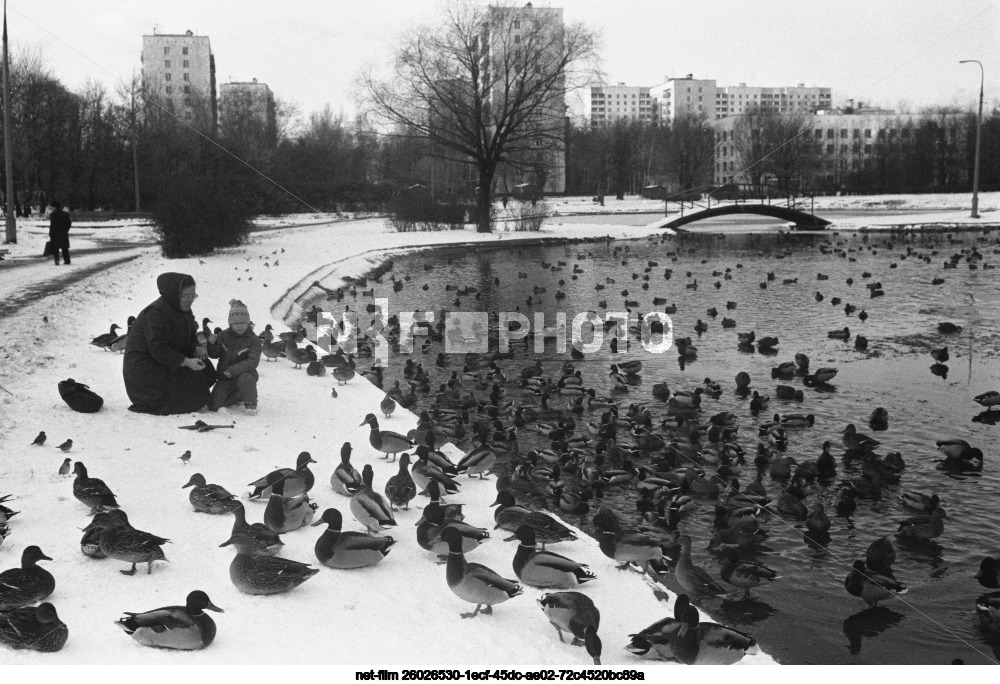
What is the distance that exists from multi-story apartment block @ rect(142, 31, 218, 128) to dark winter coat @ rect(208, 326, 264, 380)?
134 ft

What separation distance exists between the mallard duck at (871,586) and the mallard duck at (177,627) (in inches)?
164

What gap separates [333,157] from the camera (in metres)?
86.6

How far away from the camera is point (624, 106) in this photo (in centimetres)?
13512

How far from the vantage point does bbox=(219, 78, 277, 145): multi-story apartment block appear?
292ft

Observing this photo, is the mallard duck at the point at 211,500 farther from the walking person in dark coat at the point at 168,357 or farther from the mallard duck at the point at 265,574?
the walking person in dark coat at the point at 168,357

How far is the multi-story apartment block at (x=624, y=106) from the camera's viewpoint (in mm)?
116750

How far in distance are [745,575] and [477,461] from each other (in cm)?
267

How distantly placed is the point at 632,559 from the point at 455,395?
541cm

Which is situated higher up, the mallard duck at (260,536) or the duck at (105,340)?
the duck at (105,340)

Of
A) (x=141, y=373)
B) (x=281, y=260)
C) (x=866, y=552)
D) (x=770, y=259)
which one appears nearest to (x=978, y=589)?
(x=866, y=552)

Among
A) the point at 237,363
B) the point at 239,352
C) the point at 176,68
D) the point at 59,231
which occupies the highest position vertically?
the point at 176,68

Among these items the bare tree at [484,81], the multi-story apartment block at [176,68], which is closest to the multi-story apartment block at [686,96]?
the multi-story apartment block at [176,68]

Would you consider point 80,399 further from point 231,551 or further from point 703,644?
point 703,644

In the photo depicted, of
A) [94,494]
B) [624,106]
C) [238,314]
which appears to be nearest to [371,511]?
[94,494]
